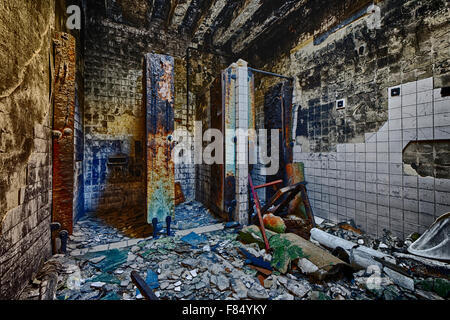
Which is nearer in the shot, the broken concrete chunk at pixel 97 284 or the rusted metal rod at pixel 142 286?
the rusted metal rod at pixel 142 286

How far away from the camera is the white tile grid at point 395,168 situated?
2613mm

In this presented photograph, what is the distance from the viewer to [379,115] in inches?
123

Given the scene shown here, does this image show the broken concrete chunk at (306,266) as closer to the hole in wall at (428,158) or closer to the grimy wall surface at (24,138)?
A: the hole in wall at (428,158)

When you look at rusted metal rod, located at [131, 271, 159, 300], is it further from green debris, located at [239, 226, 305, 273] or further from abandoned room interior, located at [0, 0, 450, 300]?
green debris, located at [239, 226, 305, 273]

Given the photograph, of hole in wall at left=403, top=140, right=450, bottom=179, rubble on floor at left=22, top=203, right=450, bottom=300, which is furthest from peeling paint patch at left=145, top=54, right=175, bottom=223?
hole in wall at left=403, top=140, right=450, bottom=179

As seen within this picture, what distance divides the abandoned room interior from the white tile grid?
2 centimetres

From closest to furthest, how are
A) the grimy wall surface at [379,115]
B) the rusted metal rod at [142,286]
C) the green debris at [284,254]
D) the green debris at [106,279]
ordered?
1. the rusted metal rod at [142,286]
2. the green debris at [106,279]
3. the green debris at [284,254]
4. the grimy wall surface at [379,115]

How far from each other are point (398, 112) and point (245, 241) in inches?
126

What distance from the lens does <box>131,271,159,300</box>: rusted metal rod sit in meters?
1.88

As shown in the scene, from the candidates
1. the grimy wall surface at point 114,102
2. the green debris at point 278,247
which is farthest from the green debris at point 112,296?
the grimy wall surface at point 114,102

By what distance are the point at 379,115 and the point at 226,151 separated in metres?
2.74

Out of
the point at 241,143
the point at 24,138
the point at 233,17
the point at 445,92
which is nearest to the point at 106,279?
the point at 24,138

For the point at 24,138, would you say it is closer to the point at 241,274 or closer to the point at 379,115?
the point at 241,274

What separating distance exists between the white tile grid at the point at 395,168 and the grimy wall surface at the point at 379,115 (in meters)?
0.01
